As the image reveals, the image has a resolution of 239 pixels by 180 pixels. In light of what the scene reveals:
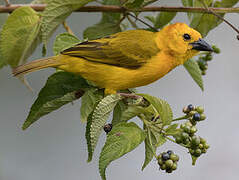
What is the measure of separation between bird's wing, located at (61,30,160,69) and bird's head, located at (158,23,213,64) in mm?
95

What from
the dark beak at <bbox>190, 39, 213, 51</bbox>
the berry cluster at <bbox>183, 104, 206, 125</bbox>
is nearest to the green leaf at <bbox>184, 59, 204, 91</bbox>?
the dark beak at <bbox>190, 39, 213, 51</bbox>

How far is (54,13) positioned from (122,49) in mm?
698

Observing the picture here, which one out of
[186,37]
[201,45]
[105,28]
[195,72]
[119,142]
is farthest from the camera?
[186,37]

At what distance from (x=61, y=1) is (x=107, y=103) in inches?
21.2

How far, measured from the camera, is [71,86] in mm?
2150

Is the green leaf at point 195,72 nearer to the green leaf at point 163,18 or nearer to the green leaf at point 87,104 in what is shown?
the green leaf at point 163,18

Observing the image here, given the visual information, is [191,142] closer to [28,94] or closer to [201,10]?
[201,10]

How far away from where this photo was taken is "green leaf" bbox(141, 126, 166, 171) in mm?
1860

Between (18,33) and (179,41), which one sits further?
(179,41)

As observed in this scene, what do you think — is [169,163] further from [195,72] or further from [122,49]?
[122,49]

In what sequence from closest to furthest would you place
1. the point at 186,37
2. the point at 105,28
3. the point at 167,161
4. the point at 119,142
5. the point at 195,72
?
the point at 119,142
the point at 167,161
the point at 195,72
the point at 105,28
the point at 186,37

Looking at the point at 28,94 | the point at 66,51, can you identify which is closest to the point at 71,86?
the point at 66,51

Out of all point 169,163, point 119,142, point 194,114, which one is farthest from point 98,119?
point 194,114

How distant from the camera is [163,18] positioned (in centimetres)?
254
